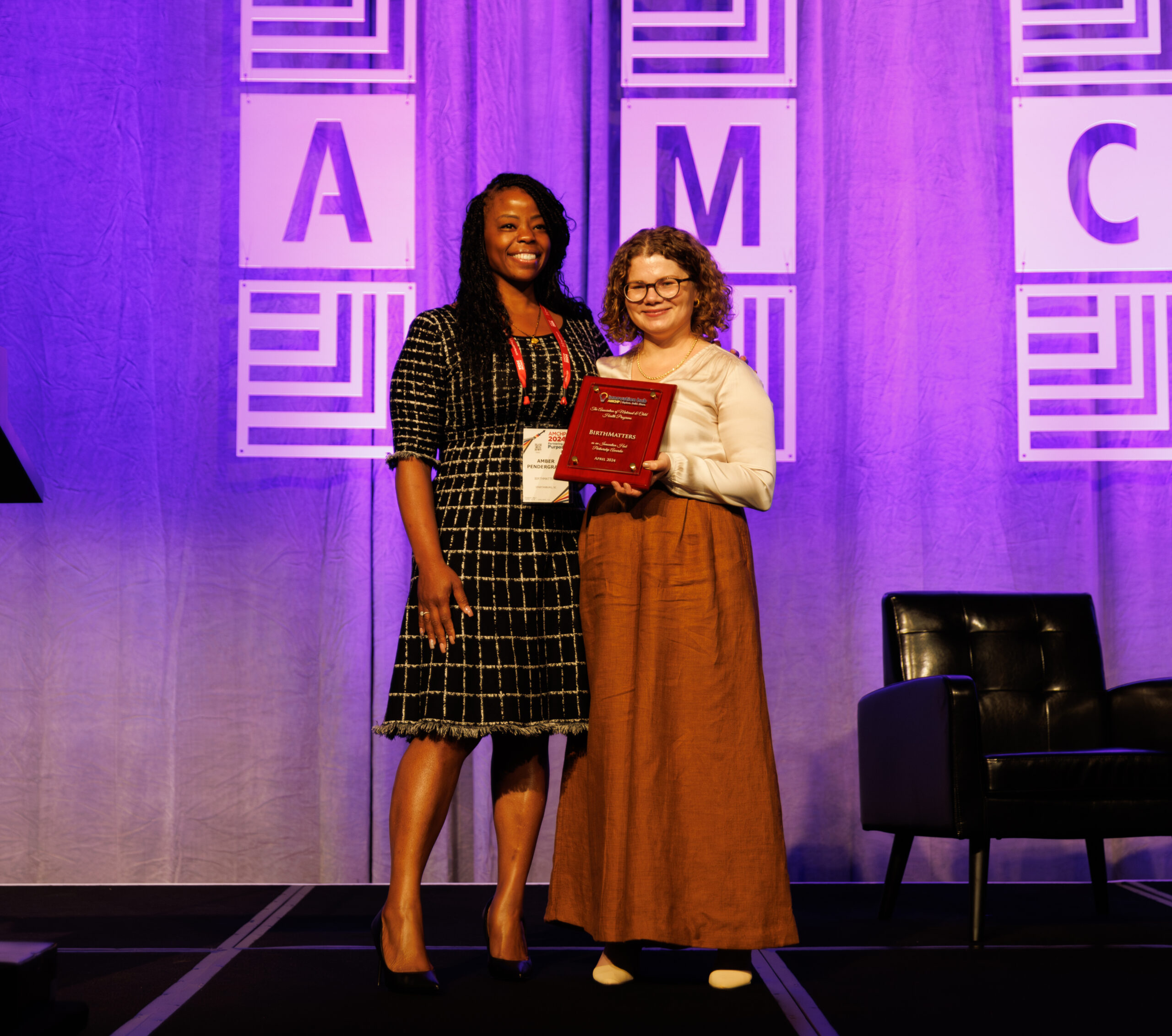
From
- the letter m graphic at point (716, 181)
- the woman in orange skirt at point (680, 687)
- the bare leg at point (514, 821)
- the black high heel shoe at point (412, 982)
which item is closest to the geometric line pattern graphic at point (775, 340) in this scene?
the letter m graphic at point (716, 181)

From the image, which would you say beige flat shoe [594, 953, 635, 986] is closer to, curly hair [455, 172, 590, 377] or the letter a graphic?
curly hair [455, 172, 590, 377]

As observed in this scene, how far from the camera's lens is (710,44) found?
380cm

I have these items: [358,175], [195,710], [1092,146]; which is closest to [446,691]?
[195,710]

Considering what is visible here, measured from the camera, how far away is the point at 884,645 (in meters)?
3.20

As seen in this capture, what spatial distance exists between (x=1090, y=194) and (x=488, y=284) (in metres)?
2.45

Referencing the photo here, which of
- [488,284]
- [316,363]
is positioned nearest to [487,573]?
[488,284]

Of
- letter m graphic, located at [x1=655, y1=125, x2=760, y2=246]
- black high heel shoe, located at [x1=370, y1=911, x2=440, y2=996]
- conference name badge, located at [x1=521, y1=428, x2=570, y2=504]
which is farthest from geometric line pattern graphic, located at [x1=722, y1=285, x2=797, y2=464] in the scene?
black high heel shoe, located at [x1=370, y1=911, x2=440, y2=996]

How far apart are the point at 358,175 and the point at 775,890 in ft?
8.73

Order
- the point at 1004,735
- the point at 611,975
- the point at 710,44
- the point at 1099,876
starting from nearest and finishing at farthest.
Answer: the point at 611,975, the point at 1099,876, the point at 1004,735, the point at 710,44

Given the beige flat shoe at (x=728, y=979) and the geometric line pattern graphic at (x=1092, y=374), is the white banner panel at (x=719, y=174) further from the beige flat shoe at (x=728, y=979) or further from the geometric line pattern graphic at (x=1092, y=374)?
the beige flat shoe at (x=728, y=979)

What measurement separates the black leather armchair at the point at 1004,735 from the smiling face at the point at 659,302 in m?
1.08

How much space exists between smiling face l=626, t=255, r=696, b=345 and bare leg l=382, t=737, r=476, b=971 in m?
0.84

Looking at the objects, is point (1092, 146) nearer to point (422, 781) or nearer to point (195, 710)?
point (422, 781)

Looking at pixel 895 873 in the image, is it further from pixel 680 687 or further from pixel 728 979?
pixel 680 687
